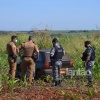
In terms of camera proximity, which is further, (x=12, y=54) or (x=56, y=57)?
(x=12, y=54)

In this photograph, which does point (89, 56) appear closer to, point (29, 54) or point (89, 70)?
point (89, 70)

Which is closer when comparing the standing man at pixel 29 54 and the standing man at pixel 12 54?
the standing man at pixel 29 54

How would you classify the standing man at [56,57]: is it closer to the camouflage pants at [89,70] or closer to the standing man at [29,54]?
the standing man at [29,54]

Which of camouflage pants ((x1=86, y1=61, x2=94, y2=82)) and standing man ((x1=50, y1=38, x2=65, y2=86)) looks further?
camouflage pants ((x1=86, y1=61, x2=94, y2=82))

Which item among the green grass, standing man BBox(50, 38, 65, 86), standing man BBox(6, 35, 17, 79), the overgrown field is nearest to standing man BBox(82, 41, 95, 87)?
the overgrown field

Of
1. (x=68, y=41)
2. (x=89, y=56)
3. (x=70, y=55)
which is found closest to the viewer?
(x=89, y=56)

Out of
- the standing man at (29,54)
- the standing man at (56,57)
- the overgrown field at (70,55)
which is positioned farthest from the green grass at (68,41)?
the standing man at (56,57)

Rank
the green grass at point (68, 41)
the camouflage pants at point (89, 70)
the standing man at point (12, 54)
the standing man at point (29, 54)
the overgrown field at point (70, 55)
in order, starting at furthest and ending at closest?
the green grass at point (68, 41) < the standing man at point (12, 54) < the standing man at point (29, 54) < the camouflage pants at point (89, 70) < the overgrown field at point (70, 55)

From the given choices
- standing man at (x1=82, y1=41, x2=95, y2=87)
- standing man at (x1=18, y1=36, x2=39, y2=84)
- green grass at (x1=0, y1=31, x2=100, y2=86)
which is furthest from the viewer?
green grass at (x1=0, y1=31, x2=100, y2=86)

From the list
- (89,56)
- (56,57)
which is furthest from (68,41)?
(89,56)

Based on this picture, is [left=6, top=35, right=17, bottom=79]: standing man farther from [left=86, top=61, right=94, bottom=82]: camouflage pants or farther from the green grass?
the green grass

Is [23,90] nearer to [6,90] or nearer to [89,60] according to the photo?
[6,90]

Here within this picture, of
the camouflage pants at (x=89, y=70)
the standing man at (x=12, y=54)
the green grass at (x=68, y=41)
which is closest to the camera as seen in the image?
the camouflage pants at (x=89, y=70)

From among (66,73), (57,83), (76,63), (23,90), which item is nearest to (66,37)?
(76,63)
